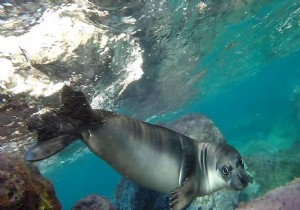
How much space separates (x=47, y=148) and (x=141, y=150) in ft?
4.68

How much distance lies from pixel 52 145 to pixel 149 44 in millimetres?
9377

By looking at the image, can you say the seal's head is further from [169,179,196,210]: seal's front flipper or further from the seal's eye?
[169,179,196,210]: seal's front flipper

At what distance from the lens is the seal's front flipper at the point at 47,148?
13.7 ft

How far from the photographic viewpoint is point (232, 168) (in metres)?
5.07

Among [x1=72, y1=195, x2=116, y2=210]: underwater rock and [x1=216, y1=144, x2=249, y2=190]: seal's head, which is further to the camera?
[x1=72, y1=195, x2=116, y2=210]: underwater rock

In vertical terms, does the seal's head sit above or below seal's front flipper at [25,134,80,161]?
below

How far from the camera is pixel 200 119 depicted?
12.6 m


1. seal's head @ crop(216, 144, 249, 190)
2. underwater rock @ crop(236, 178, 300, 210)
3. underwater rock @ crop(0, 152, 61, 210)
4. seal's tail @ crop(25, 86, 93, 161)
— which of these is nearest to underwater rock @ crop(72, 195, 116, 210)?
underwater rock @ crop(0, 152, 61, 210)

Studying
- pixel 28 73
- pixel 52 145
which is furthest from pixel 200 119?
pixel 52 145

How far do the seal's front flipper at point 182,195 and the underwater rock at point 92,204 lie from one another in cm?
183

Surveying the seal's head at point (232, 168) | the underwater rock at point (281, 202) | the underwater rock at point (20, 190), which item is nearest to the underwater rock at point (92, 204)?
the underwater rock at point (20, 190)

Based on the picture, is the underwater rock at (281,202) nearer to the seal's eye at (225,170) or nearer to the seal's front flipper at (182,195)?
the seal's eye at (225,170)

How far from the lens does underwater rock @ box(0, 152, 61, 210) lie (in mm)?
3725

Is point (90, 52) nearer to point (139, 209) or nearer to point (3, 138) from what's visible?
point (139, 209)
